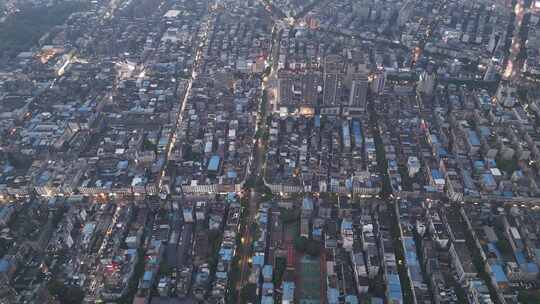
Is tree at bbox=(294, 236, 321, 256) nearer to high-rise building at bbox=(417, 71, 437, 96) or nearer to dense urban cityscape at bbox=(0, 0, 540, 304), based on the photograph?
dense urban cityscape at bbox=(0, 0, 540, 304)

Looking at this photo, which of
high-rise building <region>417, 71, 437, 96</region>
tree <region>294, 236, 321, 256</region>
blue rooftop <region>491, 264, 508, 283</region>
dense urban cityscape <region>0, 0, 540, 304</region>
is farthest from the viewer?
high-rise building <region>417, 71, 437, 96</region>

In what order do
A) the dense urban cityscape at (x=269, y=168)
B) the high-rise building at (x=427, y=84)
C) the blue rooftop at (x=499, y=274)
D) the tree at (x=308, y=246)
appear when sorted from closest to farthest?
the blue rooftop at (x=499, y=274) < the dense urban cityscape at (x=269, y=168) < the tree at (x=308, y=246) < the high-rise building at (x=427, y=84)

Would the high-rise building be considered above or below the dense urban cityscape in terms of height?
above

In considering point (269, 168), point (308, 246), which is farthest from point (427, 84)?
point (308, 246)

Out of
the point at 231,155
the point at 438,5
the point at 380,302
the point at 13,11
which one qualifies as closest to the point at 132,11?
the point at 13,11

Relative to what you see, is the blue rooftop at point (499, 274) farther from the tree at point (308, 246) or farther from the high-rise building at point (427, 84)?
the high-rise building at point (427, 84)

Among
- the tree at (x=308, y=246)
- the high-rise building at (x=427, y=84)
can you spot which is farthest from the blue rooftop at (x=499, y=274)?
the high-rise building at (x=427, y=84)

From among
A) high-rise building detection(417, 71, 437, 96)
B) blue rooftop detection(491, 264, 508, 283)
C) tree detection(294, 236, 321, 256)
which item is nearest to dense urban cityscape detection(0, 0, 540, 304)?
tree detection(294, 236, 321, 256)

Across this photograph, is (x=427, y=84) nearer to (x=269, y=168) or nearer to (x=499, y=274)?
(x=269, y=168)

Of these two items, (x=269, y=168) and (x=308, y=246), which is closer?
(x=308, y=246)
